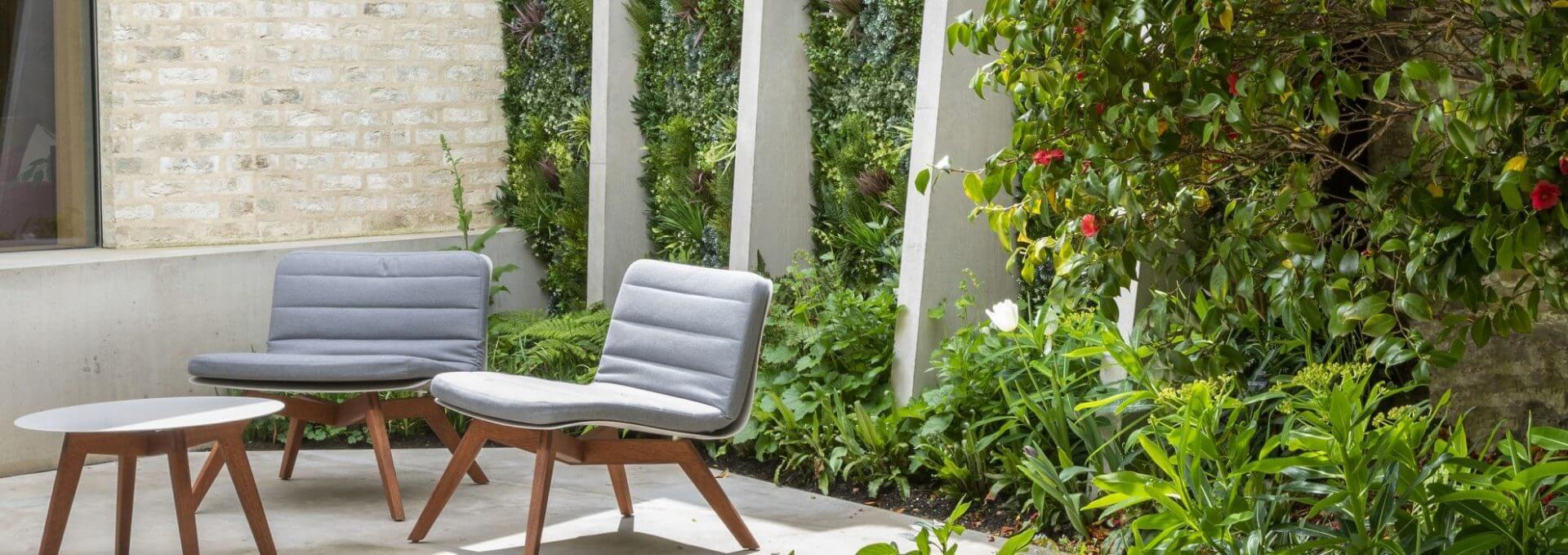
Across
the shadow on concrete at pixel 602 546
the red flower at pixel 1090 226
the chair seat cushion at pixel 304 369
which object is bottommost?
the shadow on concrete at pixel 602 546

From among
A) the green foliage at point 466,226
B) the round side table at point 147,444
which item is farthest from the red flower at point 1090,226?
the green foliage at point 466,226

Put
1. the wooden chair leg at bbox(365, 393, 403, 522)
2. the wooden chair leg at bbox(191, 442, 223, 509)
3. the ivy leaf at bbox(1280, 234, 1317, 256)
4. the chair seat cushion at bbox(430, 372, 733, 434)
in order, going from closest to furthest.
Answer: the ivy leaf at bbox(1280, 234, 1317, 256), the chair seat cushion at bbox(430, 372, 733, 434), the wooden chair leg at bbox(191, 442, 223, 509), the wooden chair leg at bbox(365, 393, 403, 522)

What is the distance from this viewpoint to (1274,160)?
128 inches

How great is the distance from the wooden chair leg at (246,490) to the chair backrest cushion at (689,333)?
1.16 meters

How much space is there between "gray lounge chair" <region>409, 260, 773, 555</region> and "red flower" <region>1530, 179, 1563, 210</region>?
2303mm

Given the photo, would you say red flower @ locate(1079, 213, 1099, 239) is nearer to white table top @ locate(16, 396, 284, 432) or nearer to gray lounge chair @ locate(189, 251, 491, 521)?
white table top @ locate(16, 396, 284, 432)

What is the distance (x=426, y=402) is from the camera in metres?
4.73

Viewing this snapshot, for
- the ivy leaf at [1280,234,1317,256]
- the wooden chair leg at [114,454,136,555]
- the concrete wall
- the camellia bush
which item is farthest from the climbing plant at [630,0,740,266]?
the ivy leaf at [1280,234,1317,256]

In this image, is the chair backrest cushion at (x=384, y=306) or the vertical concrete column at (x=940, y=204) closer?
the vertical concrete column at (x=940, y=204)

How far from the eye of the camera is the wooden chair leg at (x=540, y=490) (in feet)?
12.2

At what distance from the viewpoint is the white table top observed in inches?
140

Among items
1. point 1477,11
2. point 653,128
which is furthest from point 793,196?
point 1477,11

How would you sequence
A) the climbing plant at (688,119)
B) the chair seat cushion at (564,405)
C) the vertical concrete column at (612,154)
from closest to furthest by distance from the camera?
the chair seat cushion at (564,405), the climbing plant at (688,119), the vertical concrete column at (612,154)

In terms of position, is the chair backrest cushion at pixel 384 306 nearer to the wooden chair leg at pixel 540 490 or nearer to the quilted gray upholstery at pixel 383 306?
the quilted gray upholstery at pixel 383 306
